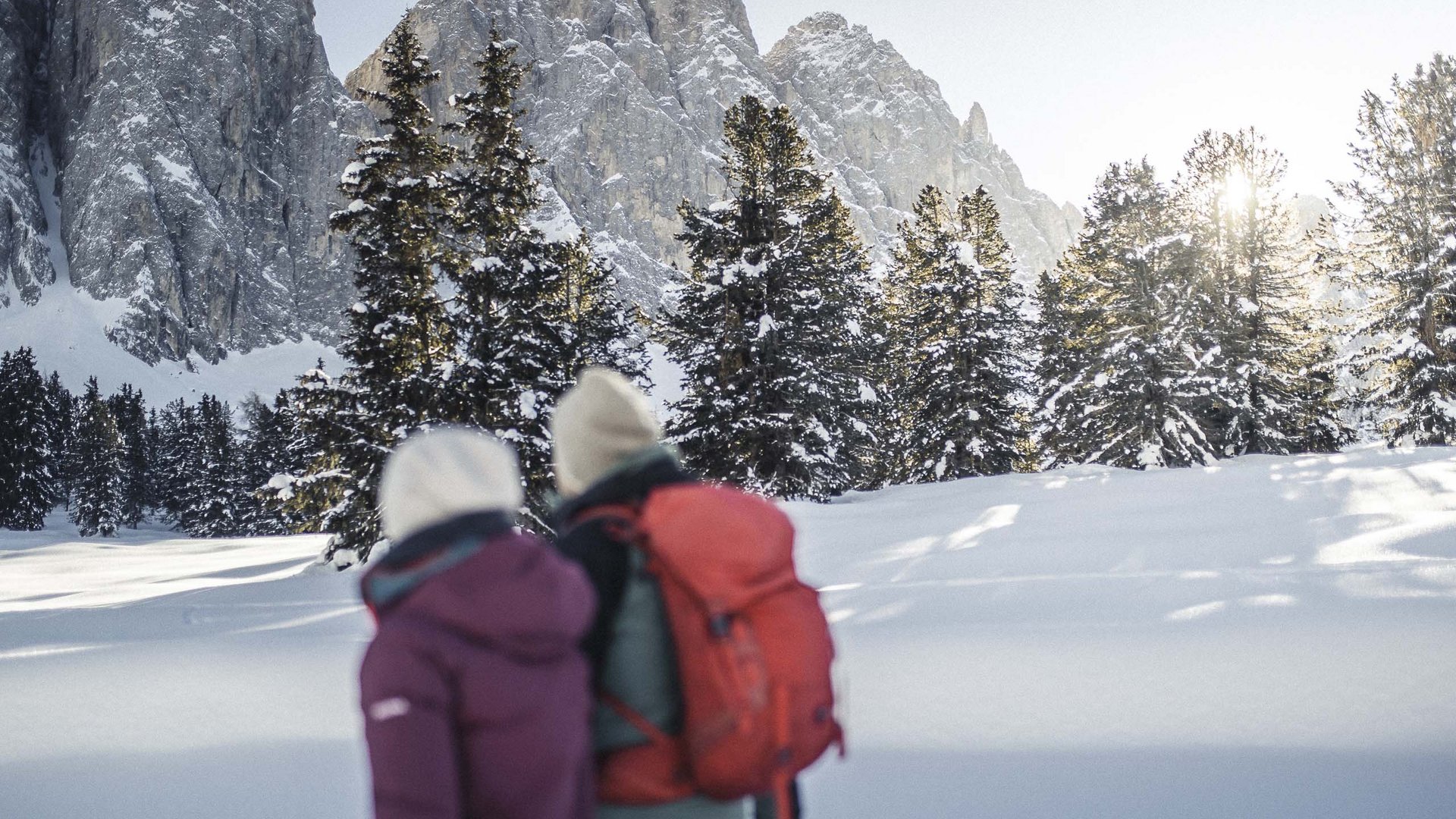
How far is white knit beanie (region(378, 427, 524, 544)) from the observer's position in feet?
4.99

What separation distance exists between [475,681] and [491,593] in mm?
159

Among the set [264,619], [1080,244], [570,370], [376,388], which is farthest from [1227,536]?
[1080,244]

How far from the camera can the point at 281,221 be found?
145250 millimetres

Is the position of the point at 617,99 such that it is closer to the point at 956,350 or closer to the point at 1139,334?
the point at 956,350

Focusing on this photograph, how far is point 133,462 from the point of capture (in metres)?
72.1

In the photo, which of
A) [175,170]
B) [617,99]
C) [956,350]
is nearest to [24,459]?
[956,350]

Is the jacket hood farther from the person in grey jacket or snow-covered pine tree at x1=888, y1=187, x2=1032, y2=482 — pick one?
snow-covered pine tree at x1=888, y1=187, x2=1032, y2=482

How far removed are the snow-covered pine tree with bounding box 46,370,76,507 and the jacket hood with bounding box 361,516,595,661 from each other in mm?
76853

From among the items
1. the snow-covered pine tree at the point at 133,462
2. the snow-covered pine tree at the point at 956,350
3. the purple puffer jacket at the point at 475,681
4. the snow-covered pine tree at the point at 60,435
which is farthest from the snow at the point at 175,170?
the purple puffer jacket at the point at 475,681

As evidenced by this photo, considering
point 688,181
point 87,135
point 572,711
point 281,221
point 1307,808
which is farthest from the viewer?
point 688,181

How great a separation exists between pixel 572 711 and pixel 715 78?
642 feet

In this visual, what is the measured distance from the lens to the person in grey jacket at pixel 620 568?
5.46 feet

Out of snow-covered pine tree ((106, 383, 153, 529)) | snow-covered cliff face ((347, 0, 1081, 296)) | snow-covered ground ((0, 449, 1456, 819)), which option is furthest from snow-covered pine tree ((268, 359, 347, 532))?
snow-covered cliff face ((347, 0, 1081, 296))

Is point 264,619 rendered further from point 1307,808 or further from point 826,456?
point 826,456
